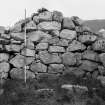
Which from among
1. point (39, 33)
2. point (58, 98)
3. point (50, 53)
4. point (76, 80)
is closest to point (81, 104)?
point (58, 98)

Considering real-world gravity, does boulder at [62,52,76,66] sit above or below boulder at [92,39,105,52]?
below

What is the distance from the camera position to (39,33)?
1172cm

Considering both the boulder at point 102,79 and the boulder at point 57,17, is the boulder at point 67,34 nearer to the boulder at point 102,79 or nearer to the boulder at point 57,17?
the boulder at point 57,17

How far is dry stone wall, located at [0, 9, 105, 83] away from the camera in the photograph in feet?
37.2

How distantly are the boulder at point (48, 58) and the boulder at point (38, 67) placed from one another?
8.4 inches

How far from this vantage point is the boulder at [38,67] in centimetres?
1134

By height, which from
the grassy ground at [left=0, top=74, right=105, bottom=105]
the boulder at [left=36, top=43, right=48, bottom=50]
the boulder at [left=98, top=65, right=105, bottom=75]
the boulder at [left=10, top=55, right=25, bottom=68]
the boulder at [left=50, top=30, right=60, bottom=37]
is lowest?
the grassy ground at [left=0, top=74, right=105, bottom=105]

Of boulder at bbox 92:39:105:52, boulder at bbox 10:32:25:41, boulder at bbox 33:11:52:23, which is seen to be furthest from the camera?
boulder at bbox 33:11:52:23

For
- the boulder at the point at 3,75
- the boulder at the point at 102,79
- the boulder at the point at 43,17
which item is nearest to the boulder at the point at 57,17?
the boulder at the point at 43,17

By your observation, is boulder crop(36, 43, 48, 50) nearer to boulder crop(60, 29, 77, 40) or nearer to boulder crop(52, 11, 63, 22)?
boulder crop(60, 29, 77, 40)

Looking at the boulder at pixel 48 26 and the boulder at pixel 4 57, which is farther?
the boulder at pixel 48 26

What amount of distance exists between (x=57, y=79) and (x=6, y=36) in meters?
2.93

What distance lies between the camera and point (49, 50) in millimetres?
11523

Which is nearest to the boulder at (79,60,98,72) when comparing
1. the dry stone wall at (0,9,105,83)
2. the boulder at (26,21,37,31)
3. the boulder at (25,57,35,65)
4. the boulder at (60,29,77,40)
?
the dry stone wall at (0,9,105,83)
